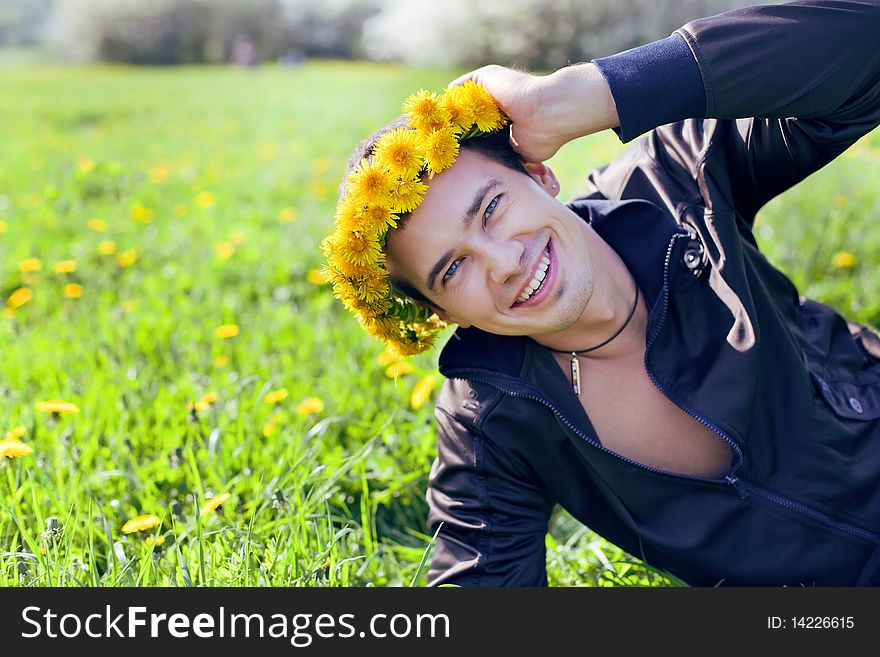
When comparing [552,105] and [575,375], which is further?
[575,375]

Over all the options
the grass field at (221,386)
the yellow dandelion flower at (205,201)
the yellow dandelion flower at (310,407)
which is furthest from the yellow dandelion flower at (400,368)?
the yellow dandelion flower at (205,201)

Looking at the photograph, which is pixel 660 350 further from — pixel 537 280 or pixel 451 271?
pixel 451 271

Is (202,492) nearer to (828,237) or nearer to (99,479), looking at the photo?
(99,479)

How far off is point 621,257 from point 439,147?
539mm

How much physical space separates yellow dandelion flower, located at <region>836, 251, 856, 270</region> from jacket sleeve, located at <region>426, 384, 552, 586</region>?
1895 millimetres

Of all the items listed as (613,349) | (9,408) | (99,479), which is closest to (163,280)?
(9,408)

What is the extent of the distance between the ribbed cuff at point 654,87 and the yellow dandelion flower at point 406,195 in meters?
0.39

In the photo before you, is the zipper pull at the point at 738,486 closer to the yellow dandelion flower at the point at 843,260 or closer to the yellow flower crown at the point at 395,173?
the yellow flower crown at the point at 395,173

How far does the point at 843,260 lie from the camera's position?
10.6ft

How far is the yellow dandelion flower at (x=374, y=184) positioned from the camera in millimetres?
1674

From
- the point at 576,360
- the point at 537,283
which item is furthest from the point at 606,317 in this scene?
the point at 537,283

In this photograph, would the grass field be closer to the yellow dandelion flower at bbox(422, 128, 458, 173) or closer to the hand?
the yellow dandelion flower at bbox(422, 128, 458, 173)

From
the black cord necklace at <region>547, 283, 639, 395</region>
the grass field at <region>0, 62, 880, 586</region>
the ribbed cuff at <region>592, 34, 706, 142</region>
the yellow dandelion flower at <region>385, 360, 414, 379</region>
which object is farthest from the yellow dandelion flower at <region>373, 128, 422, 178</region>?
the yellow dandelion flower at <region>385, 360, 414, 379</region>

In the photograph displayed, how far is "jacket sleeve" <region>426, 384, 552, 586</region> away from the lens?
1.86 meters
